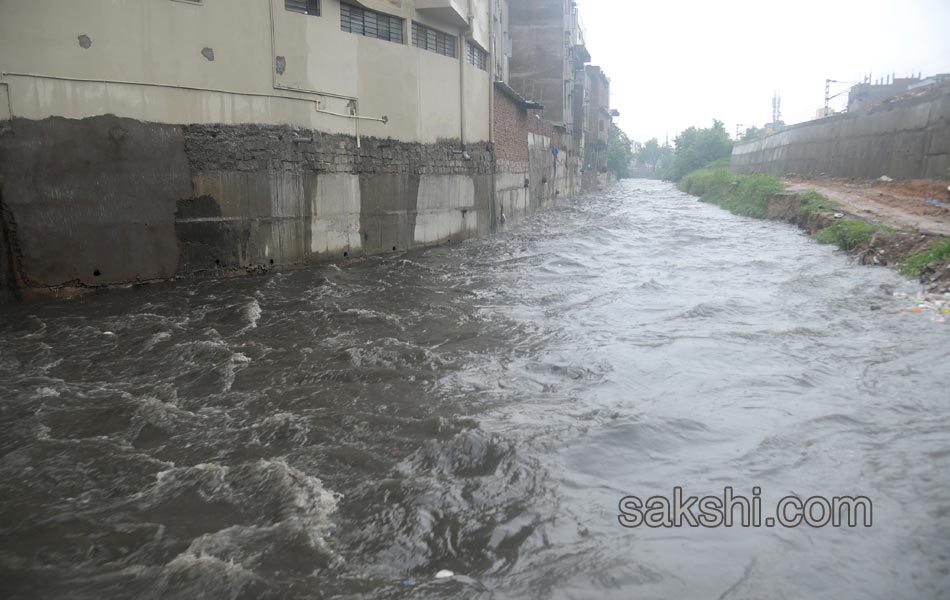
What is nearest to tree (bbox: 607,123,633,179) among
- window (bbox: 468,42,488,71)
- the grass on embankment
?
the grass on embankment

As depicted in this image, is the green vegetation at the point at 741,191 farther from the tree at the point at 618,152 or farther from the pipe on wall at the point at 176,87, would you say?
the tree at the point at 618,152

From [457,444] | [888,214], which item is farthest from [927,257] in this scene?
[457,444]

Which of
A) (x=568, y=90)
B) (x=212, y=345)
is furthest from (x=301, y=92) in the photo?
(x=568, y=90)

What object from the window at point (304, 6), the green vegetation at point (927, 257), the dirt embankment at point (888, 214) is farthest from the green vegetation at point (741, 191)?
the window at point (304, 6)

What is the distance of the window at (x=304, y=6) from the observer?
1240cm

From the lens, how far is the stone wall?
984 cm

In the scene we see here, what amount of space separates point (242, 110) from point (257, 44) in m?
1.20

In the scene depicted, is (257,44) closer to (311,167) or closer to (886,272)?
(311,167)

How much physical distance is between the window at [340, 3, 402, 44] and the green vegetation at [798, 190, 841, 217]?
12.5 meters

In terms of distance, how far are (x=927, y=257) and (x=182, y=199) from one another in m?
12.4

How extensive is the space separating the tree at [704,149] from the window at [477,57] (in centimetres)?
5828

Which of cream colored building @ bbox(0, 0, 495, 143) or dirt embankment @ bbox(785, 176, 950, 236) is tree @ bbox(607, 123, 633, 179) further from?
cream colored building @ bbox(0, 0, 495, 143)

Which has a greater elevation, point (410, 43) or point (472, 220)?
point (410, 43)

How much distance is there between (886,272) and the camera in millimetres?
12305
